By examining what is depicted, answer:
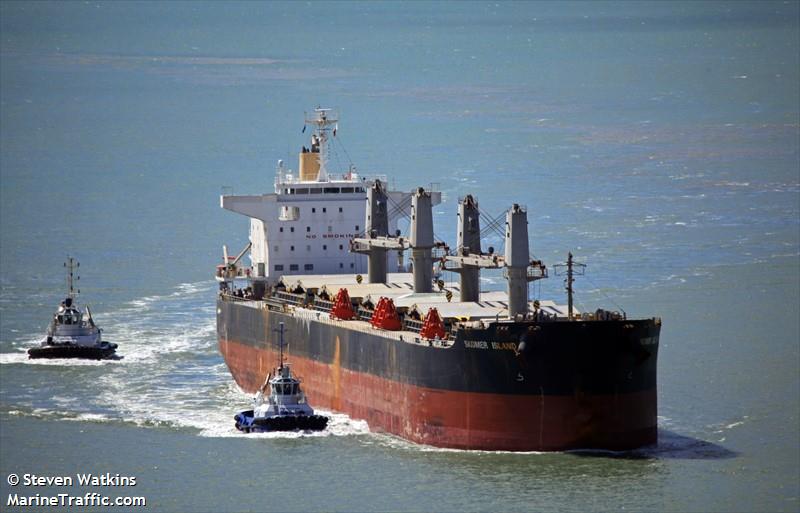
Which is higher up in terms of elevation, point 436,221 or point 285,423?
point 436,221

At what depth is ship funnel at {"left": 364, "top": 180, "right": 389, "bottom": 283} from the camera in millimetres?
54281

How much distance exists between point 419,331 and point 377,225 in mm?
8248

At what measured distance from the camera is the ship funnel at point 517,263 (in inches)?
1805

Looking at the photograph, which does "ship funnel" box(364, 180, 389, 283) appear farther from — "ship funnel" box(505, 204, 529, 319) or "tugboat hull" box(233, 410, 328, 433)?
"ship funnel" box(505, 204, 529, 319)

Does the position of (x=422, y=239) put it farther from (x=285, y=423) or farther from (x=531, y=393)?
(x=531, y=393)

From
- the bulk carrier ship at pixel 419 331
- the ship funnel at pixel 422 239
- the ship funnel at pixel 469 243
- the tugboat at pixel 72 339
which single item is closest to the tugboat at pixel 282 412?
the bulk carrier ship at pixel 419 331

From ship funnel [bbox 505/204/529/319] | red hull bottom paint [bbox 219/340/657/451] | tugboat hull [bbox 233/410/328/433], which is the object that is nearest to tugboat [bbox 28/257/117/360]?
tugboat hull [bbox 233/410/328/433]

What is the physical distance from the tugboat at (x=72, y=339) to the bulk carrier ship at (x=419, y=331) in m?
3.34

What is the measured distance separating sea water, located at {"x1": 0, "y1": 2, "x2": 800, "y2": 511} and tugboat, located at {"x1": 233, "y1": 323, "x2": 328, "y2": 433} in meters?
0.52

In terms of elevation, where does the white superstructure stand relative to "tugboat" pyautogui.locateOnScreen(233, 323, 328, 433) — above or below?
above

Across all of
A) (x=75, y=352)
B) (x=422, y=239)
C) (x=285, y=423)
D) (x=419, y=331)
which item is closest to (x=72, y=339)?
(x=75, y=352)

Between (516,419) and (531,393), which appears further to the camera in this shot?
(516,419)

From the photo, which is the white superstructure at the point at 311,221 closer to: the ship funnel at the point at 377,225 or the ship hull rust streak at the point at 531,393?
the ship funnel at the point at 377,225

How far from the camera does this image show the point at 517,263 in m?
45.9
